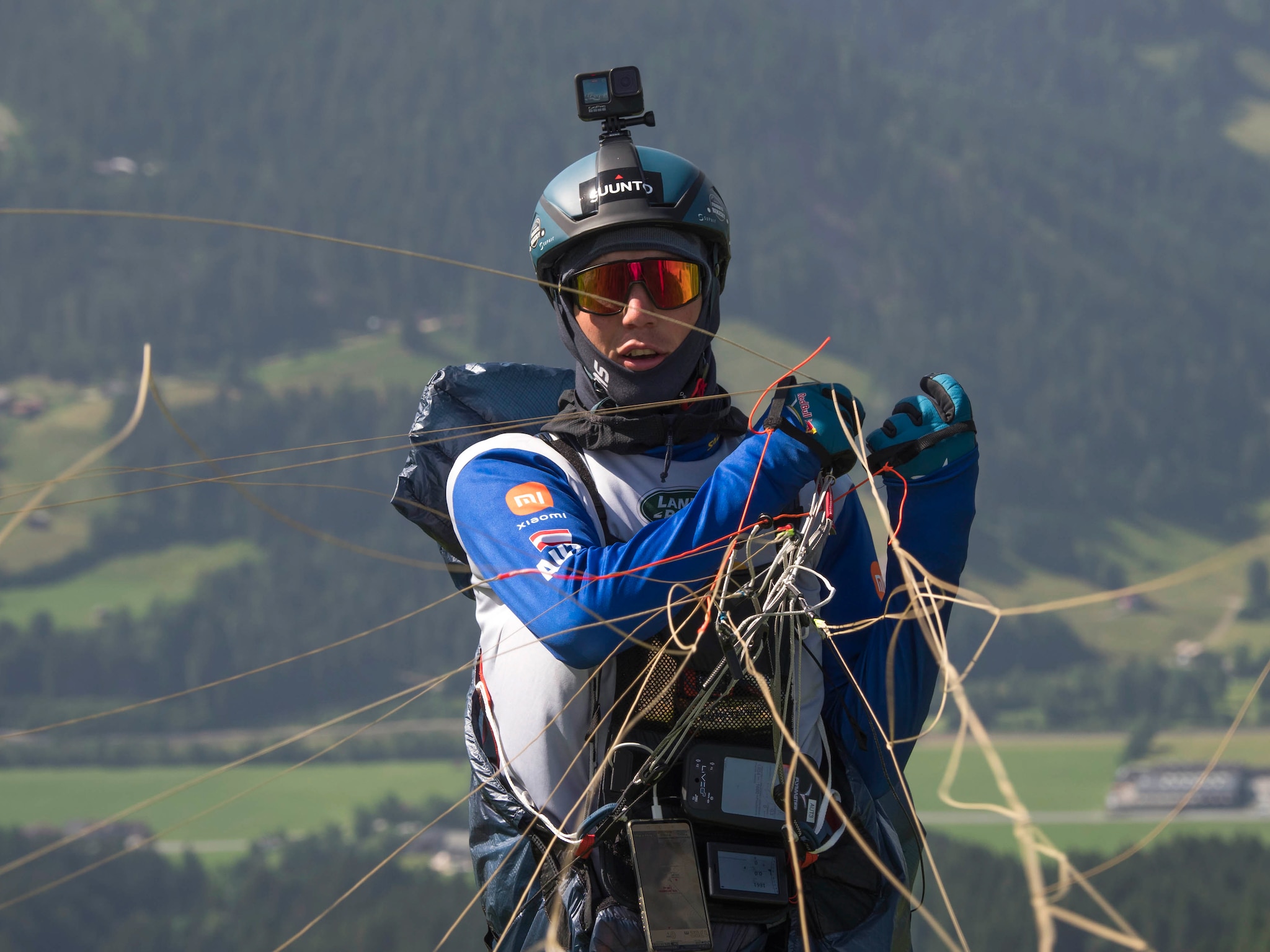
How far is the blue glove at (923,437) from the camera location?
3.82m

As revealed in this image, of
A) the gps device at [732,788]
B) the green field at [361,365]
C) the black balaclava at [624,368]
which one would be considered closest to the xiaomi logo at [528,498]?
the black balaclava at [624,368]

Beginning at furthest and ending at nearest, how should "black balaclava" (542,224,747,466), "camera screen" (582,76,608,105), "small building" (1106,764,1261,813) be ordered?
"small building" (1106,764,1261,813), "camera screen" (582,76,608,105), "black balaclava" (542,224,747,466)

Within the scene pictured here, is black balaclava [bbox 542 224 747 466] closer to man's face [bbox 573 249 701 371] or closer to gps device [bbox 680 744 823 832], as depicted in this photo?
man's face [bbox 573 249 701 371]

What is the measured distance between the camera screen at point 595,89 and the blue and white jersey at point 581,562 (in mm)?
1122

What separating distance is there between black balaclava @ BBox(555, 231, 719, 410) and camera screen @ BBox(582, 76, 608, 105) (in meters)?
0.53

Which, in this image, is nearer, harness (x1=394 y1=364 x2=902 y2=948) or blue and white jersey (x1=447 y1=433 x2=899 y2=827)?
blue and white jersey (x1=447 y1=433 x2=899 y2=827)

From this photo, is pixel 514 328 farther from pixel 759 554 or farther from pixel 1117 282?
pixel 759 554

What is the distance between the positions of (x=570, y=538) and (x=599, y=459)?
52 cm

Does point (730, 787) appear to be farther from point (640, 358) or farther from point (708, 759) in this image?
point (640, 358)

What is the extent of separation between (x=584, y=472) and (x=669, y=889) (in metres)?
1.11

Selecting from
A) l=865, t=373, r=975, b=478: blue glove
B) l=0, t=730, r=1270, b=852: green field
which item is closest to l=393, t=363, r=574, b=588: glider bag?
l=865, t=373, r=975, b=478: blue glove

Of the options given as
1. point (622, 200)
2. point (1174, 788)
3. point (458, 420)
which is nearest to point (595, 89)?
point (622, 200)

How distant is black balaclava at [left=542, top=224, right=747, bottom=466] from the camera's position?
407 centimetres

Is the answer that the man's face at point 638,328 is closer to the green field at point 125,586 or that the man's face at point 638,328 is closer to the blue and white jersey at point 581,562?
the blue and white jersey at point 581,562
